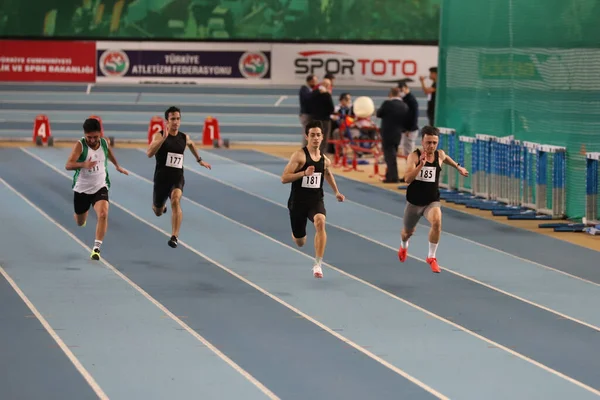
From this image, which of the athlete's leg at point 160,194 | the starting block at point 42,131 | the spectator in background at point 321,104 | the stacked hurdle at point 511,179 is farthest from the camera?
the starting block at point 42,131

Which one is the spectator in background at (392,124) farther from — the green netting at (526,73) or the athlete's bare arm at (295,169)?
the athlete's bare arm at (295,169)

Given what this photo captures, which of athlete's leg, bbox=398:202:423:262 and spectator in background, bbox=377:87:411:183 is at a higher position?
spectator in background, bbox=377:87:411:183

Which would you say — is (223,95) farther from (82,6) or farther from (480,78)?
(480,78)

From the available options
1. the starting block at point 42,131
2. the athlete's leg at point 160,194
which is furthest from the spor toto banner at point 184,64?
the athlete's leg at point 160,194

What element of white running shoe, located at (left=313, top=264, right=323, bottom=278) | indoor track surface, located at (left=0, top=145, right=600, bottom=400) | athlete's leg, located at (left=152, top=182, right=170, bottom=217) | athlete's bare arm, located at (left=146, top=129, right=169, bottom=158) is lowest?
indoor track surface, located at (left=0, top=145, right=600, bottom=400)

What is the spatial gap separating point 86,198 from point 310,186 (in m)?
2.60

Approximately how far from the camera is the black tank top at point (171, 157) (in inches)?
623

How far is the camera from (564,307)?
507 inches

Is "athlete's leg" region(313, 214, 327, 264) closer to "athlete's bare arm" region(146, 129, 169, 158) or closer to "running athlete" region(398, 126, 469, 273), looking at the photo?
"running athlete" region(398, 126, 469, 273)

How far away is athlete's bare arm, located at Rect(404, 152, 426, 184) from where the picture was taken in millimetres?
14352

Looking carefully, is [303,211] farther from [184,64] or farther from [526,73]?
[184,64]

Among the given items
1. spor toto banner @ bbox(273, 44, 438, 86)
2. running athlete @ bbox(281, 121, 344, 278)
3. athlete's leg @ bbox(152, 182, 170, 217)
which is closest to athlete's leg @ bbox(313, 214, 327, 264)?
running athlete @ bbox(281, 121, 344, 278)

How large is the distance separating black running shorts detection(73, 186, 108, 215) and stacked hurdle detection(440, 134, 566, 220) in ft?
23.5

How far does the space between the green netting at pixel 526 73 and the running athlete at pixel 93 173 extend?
7.13 meters
